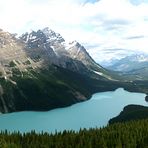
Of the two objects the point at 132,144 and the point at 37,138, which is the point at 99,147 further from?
the point at 37,138

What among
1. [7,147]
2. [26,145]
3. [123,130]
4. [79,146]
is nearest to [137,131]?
[123,130]

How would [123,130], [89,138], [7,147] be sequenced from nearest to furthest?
[7,147], [89,138], [123,130]

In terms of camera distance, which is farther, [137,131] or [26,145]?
[137,131]

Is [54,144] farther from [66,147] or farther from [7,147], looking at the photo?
[7,147]

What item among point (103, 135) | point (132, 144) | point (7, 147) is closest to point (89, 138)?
point (103, 135)

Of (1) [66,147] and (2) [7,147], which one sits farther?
(1) [66,147]

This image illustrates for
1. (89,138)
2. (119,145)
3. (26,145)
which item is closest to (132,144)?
(119,145)

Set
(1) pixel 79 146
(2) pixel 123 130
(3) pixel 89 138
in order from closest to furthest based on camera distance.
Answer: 1. (1) pixel 79 146
2. (3) pixel 89 138
3. (2) pixel 123 130

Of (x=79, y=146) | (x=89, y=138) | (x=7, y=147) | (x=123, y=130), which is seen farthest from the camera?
(x=123, y=130)

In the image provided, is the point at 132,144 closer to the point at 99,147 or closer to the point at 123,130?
the point at 99,147
